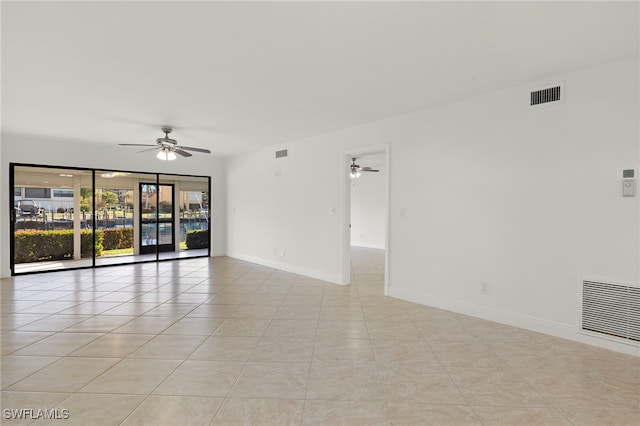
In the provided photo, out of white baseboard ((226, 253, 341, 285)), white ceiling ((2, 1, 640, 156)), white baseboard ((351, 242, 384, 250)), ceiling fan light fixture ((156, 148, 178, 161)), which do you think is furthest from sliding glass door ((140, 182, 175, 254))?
white baseboard ((351, 242, 384, 250))

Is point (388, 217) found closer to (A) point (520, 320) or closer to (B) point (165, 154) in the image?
(A) point (520, 320)

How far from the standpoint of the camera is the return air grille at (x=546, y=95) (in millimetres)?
3236

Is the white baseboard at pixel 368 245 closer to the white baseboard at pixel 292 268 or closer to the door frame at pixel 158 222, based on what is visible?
the white baseboard at pixel 292 268

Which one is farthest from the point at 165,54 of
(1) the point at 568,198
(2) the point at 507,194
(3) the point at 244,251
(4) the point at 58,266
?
(4) the point at 58,266

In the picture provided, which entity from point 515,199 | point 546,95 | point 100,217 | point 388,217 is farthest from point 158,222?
point 546,95

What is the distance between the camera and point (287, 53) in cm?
276

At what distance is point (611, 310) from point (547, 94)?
7.20ft

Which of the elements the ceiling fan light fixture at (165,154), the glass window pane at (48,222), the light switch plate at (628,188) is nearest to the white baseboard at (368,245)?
the ceiling fan light fixture at (165,154)

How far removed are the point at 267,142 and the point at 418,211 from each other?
11.7ft

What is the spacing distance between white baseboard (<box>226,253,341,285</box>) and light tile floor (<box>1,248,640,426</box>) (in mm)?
1052

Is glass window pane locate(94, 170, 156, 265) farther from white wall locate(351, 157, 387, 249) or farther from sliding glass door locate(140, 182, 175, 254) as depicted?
white wall locate(351, 157, 387, 249)

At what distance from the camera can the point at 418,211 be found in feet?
14.6

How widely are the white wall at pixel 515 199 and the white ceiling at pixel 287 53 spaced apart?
346 mm

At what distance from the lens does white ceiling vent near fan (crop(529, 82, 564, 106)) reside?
3225mm
